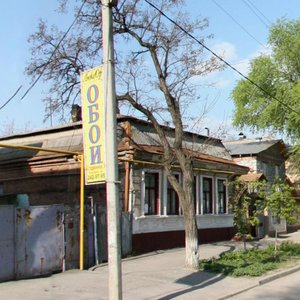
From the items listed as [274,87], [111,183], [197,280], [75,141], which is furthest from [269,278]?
[274,87]

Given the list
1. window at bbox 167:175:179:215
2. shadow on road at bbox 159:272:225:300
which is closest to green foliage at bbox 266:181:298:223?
shadow on road at bbox 159:272:225:300

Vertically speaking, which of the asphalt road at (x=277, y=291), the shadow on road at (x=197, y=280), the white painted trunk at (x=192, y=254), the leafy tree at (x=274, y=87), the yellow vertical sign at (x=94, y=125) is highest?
the leafy tree at (x=274, y=87)

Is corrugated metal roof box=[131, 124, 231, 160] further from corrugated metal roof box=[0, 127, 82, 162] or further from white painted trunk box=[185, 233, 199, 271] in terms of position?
white painted trunk box=[185, 233, 199, 271]

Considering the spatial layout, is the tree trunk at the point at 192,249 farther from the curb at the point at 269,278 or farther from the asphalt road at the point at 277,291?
the asphalt road at the point at 277,291

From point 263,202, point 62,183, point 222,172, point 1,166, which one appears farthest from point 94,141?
point 222,172

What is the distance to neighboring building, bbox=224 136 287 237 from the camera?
31.7 meters

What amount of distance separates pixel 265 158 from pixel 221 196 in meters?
10.3

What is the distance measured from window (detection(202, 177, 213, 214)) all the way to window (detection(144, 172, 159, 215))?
3.66 meters

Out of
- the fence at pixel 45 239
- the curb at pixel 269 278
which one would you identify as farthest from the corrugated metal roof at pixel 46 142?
the curb at pixel 269 278

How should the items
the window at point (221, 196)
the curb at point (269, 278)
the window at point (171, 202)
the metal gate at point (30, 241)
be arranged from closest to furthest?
the curb at point (269, 278), the metal gate at point (30, 241), the window at point (171, 202), the window at point (221, 196)

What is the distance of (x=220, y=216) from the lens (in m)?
23.5

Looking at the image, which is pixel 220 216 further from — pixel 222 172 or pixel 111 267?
pixel 111 267

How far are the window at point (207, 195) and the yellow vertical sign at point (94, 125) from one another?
13658 millimetres

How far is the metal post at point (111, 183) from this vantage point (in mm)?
8445
